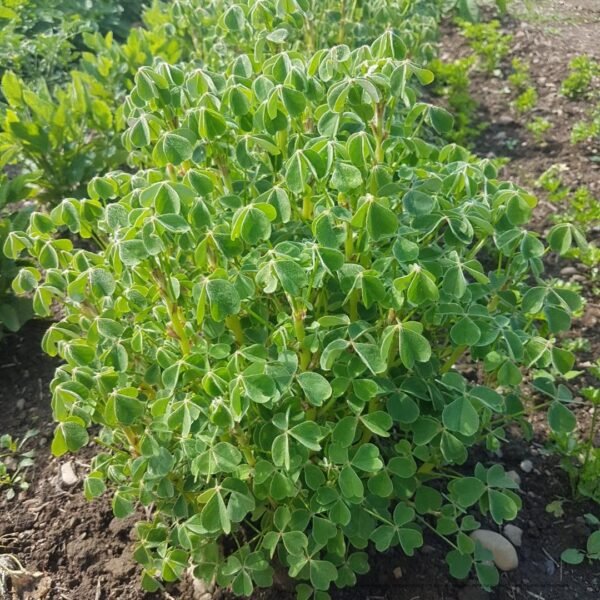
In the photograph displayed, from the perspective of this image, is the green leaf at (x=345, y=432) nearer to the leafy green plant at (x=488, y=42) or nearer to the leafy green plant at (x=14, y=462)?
the leafy green plant at (x=14, y=462)

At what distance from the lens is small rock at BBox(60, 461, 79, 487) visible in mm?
2561

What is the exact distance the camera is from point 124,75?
4.00m

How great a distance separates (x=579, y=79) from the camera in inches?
174

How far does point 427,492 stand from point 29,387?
5.56ft

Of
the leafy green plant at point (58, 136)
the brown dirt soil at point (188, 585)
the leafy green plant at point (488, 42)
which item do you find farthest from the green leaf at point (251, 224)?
the leafy green plant at point (488, 42)

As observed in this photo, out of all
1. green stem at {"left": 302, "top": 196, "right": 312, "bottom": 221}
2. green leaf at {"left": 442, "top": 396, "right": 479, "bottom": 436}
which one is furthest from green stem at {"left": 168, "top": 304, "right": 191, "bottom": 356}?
green leaf at {"left": 442, "top": 396, "right": 479, "bottom": 436}

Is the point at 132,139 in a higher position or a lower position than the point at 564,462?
higher

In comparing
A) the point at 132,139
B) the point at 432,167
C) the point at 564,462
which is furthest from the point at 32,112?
the point at 564,462

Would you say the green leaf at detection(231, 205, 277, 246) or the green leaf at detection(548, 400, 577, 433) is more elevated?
the green leaf at detection(231, 205, 277, 246)

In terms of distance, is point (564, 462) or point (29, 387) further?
point (29, 387)

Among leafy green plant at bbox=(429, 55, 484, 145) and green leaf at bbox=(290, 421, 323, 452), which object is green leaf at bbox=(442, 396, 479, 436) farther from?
leafy green plant at bbox=(429, 55, 484, 145)

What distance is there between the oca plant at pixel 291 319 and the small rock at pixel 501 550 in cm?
20

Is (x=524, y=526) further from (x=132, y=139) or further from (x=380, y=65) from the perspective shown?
(x=132, y=139)

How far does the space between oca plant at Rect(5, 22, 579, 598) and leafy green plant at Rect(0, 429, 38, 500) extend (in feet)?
2.15
